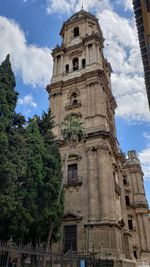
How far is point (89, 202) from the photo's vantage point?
20.7 m

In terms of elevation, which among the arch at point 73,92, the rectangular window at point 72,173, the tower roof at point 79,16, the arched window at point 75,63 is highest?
the tower roof at point 79,16

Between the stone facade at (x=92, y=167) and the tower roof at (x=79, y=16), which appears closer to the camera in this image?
the stone facade at (x=92, y=167)

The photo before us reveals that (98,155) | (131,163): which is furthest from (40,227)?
(131,163)

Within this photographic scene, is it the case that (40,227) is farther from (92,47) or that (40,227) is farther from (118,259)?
(92,47)

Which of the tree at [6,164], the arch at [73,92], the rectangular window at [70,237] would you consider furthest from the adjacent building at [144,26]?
the arch at [73,92]

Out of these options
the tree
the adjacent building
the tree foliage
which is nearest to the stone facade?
the tree foliage

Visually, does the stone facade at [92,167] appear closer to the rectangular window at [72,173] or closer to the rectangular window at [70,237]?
the rectangular window at [70,237]

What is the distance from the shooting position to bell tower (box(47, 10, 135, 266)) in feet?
62.9

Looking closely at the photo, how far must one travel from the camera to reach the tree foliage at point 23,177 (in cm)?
1343

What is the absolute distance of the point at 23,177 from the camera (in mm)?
15219

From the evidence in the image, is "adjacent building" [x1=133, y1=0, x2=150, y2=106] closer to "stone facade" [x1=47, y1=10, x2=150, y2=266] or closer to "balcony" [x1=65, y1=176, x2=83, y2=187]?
"stone facade" [x1=47, y1=10, x2=150, y2=266]

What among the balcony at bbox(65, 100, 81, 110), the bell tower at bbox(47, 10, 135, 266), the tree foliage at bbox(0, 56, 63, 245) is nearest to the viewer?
the tree foliage at bbox(0, 56, 63, 245)

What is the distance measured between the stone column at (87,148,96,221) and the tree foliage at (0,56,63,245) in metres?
3.43

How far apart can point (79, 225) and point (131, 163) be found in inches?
969
